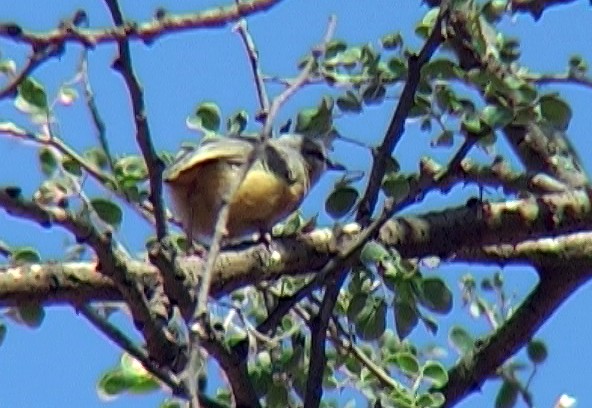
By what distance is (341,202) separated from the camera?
2.72 meters

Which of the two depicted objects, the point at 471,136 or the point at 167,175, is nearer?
the point at 471,136

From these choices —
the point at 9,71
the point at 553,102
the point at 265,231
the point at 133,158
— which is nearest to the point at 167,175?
the point at 265,231

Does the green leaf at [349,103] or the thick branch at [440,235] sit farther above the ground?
the green leaf at [349,103]

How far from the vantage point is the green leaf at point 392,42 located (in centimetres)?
279

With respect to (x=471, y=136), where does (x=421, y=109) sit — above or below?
above

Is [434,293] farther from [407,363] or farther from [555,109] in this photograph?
[555,109]

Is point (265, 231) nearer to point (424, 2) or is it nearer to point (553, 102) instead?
point (424, 2)

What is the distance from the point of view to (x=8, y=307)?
2527 millimetres

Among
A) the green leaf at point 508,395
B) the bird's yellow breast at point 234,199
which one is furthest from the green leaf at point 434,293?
the bird's yellow breast at point 234,199

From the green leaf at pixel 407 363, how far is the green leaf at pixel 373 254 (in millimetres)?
354

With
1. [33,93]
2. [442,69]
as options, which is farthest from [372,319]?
[33,93]

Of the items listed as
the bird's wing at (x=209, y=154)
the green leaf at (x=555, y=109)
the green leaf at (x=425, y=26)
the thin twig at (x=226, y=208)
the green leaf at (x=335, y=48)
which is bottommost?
the thin twig at (x=226, y=208)

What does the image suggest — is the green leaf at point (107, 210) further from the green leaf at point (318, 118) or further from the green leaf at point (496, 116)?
the green leaf at point (496, 116)

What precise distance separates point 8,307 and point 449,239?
2.69 ft
